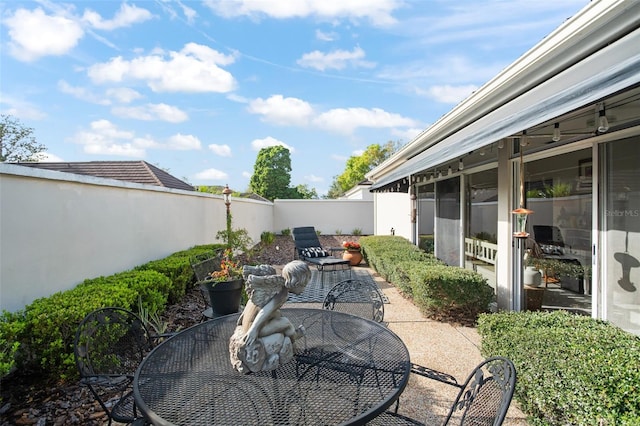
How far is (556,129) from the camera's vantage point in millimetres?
3004

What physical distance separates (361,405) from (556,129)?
3.05 m

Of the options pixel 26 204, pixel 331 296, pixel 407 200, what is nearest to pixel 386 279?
pixel 407 200

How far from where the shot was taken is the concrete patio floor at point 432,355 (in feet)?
8.63

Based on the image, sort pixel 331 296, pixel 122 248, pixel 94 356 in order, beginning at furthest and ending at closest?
pixel 122 248
pixel 331 296
pixel 94 356

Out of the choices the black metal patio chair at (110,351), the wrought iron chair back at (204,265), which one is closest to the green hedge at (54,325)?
the black metal patio chair at (110,351)

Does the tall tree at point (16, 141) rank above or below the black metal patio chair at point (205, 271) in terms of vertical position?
above

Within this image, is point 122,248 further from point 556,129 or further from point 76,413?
point 556,129

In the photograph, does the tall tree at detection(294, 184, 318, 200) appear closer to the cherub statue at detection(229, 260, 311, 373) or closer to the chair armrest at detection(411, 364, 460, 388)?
the chair armrest at detection(411, 364, 460, 388)

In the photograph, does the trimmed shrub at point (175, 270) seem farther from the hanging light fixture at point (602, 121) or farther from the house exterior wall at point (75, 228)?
the hanging light fixture at point (602, 121)

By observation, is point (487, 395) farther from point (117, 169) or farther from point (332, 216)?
point (332, 216)

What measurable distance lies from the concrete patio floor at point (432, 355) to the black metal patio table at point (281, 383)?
2.86ft

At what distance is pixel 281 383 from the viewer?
5.82 ft

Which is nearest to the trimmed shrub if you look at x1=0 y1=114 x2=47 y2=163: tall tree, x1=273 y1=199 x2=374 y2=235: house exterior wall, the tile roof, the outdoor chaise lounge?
the outdoor chaise lounge

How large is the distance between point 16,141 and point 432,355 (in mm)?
27948
